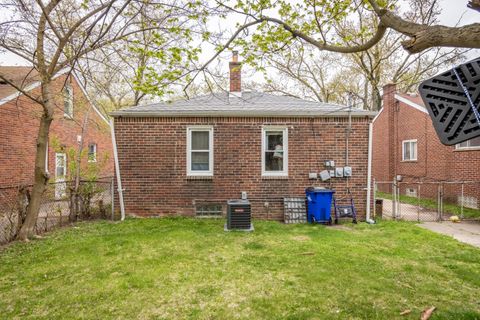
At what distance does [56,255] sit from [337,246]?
5.63 m

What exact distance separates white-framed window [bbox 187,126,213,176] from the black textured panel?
23.8 ft

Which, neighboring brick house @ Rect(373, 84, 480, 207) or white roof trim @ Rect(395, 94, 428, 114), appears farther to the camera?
white roof trim @ Rect(395, 94, 428, 114)

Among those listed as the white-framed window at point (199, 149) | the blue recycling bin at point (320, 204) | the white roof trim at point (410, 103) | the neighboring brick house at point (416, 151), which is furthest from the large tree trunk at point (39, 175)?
the white roof trim at point (410, 103)

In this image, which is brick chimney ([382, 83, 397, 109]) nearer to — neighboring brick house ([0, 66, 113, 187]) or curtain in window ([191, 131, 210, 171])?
curtain in window ([191, 131, 210, 171])

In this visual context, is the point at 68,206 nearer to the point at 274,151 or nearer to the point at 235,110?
the point at 235,110

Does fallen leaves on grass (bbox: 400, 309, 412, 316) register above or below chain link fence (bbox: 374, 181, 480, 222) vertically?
below

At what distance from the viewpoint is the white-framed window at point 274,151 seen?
8.65m

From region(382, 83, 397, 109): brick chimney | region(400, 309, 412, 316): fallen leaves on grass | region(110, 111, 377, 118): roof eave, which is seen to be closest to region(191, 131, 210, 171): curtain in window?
region(110, 111, 377, 118): roof eave

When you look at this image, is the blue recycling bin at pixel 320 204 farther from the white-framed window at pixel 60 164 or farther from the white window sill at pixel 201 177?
the white-framed window at pixel 60 164

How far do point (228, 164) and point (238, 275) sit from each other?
451 centimetres

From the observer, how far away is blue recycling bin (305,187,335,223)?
7.95m

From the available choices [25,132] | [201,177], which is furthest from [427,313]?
[25,132]

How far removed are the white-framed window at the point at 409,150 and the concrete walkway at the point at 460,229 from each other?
20.3 feet

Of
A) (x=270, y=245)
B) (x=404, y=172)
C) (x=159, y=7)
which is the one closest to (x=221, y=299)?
(x=270, y=245)
